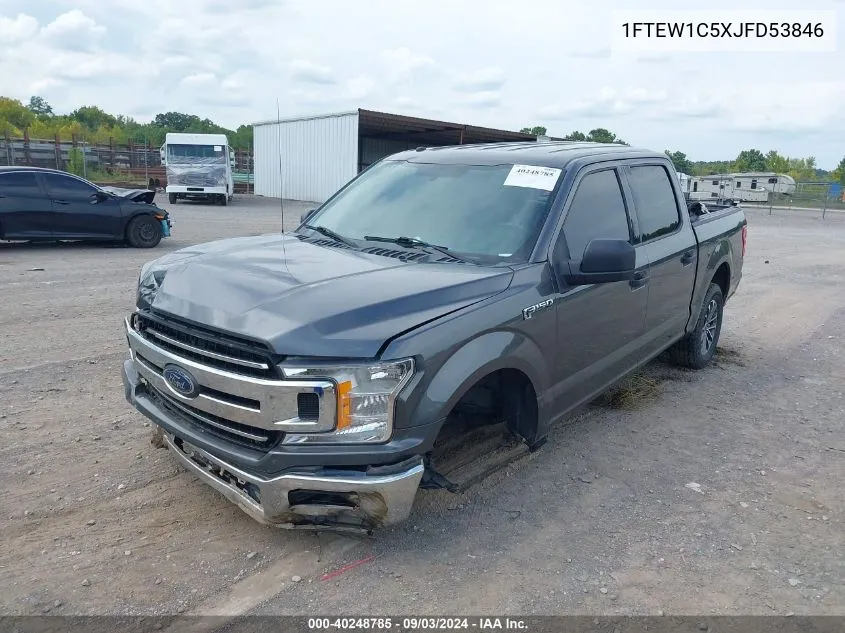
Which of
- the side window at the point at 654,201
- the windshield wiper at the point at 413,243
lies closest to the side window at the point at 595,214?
the side window at the point at 654,201

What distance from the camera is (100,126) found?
70000 millimetres

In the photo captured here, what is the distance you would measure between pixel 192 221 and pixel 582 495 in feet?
62.4

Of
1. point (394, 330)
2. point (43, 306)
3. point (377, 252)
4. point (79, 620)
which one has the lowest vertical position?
point (79, 620)

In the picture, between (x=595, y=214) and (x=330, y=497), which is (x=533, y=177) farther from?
(x=330, y=497)

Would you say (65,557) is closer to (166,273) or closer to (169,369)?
(169,369)

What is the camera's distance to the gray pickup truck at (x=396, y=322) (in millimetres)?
2822

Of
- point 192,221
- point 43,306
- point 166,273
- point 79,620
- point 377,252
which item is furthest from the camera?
point 192,221

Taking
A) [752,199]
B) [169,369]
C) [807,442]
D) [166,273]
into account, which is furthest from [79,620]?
[752,199]

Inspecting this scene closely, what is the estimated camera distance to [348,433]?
2830 millimetres

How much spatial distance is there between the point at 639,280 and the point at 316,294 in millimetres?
2421

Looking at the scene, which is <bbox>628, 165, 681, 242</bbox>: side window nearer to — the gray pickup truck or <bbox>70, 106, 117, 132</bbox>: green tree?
the gray pickup truck

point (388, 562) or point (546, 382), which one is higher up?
point (546, 382)

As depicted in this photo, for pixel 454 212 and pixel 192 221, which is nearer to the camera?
pixel 454 212

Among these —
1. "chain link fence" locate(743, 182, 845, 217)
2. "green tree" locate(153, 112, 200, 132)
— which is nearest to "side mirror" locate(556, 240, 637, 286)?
"chain link fence" locate(743, 182, 845, 217)
